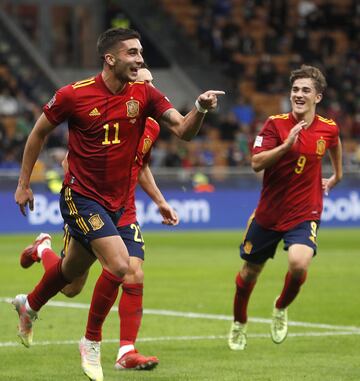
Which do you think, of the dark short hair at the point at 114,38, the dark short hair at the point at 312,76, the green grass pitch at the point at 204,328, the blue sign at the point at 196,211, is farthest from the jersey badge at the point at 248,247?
the blue sign at the point at 196,211

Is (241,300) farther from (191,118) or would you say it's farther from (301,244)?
(191,118)

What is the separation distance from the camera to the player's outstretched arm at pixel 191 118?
317 inches

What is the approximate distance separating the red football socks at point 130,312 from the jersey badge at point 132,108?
153 centimetres

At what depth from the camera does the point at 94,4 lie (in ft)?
137

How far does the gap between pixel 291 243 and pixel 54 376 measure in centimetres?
242

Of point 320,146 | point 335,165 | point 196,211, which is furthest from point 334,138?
point 196,211

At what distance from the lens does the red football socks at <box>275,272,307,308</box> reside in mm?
10356

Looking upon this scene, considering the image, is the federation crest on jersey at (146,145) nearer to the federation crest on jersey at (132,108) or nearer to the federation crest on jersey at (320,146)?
the federation crest on jersey at (132,108)

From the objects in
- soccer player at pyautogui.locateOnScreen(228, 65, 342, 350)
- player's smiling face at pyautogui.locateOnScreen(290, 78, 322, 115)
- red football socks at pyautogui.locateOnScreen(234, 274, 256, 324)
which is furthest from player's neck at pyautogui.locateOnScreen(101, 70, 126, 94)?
red football socks at pyautogui.locateOnScreen(234, 274, 256, 324)

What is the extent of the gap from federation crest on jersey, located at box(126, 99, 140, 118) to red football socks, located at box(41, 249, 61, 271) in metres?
1.79

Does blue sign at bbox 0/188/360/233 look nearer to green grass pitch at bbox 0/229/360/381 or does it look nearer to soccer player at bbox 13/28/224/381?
green grass pitch at bbox 0/229/360/381

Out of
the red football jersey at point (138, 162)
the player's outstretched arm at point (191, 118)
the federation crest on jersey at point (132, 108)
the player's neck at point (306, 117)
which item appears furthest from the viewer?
the player's neck at point (306, 117)

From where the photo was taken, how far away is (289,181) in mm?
10539

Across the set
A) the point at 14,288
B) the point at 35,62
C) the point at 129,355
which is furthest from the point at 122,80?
the point at 35,62
